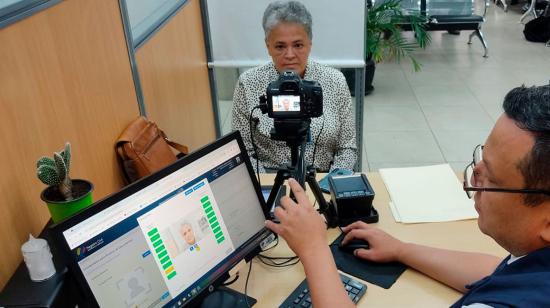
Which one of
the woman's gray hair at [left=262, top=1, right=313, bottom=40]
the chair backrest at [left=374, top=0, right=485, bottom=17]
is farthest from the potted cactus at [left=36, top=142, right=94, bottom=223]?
the chair backrest at [left=374, top=0, right=485, bottom=17]

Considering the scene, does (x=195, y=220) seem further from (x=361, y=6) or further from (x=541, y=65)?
(x=541, y=65)

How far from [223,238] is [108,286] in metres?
0.30

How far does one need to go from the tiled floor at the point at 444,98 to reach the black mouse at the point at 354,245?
6.13 ft

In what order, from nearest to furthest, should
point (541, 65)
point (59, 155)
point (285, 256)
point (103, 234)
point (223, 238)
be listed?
point (103, 234), point (59, 155), point (223, 238), point (285, 256), point (541, 65)

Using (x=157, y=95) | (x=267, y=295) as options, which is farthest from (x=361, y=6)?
(x=267, y=295)

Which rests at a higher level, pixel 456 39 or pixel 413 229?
pixel 413 229

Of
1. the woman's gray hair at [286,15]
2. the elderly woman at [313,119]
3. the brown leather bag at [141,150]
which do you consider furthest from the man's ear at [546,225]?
the woman's gray hair at [286,15]

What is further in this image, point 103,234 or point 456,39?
point 456,39

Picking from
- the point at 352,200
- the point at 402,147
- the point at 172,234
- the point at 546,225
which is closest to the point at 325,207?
the point at 352,200

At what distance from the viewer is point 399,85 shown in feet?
15.4

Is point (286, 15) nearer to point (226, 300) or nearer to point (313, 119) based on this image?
point (313, 119)

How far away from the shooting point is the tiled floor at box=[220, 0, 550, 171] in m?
3.43

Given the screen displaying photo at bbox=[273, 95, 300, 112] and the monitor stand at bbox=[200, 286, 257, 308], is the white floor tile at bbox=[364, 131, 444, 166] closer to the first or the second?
the screen displaying photo at bbox=[273, 95, 300, 112]

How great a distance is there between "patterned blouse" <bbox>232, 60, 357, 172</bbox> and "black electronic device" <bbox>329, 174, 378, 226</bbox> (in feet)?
1.85
